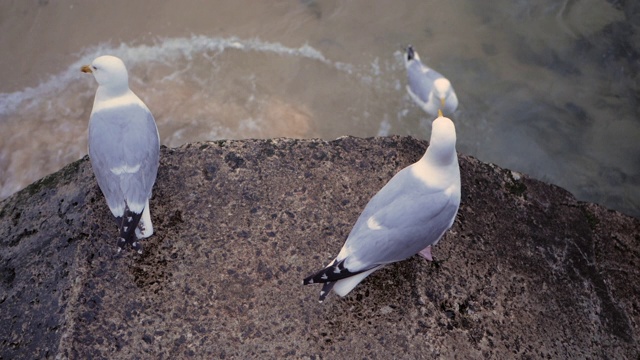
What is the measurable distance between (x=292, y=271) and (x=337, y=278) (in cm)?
30

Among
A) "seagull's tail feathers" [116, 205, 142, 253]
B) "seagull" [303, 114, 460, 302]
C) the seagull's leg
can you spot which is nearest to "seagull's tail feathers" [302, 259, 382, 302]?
"seagull" [303, 114, 460, 302]

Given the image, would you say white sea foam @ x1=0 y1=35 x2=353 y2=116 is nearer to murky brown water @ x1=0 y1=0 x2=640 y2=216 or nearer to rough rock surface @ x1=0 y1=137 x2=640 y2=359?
murky brown water @ x1=0 y1=0 x2=640 y2=216

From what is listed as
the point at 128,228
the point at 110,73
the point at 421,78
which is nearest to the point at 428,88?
the point at 421,78

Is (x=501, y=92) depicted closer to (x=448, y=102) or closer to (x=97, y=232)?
(x=448, y=102)

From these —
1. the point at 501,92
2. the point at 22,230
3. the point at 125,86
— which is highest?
the point at 125,86

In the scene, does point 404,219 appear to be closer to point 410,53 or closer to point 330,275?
point 330,275

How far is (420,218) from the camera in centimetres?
234

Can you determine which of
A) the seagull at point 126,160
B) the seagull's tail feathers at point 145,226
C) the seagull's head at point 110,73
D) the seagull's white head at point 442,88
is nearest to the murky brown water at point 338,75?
the seagull's white head at point 442,88

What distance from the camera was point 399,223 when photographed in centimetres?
233

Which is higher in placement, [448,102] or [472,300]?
[472,300]

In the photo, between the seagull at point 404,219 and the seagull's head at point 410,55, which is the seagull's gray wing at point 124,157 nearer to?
the seagull at point 404,219

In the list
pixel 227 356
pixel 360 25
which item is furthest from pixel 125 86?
pixel 360 25

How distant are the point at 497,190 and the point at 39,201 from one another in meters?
2.00

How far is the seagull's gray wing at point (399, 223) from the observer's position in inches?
89.7
